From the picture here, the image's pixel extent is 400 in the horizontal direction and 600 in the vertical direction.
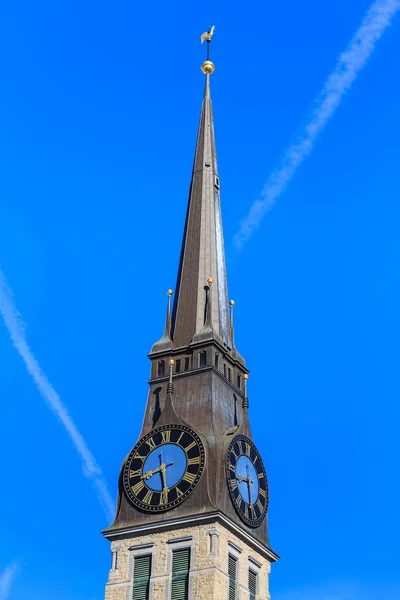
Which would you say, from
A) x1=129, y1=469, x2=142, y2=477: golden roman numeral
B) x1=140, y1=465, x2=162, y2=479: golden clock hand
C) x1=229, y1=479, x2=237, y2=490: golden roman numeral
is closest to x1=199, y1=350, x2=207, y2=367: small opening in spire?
x1=140, y1=465, x2=162, y2=479: golden clock hand

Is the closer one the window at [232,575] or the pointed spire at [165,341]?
the window at [232,575]

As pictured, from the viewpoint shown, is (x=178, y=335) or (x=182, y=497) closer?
(x=182, y=497)

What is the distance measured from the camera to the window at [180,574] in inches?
2975

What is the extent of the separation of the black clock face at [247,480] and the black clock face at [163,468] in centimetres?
194

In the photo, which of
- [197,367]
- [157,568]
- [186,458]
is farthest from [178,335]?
[157,568]

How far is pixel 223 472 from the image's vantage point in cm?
7856

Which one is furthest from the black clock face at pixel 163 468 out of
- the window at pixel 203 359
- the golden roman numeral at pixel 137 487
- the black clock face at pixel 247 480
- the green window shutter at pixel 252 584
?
the green window shutter at pixel 252 584

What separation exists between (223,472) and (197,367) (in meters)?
7.34

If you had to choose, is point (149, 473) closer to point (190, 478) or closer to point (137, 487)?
point (137, 487)

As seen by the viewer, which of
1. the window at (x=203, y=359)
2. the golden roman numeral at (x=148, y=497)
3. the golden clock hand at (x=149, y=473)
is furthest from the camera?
the window at (x=203, y=359)

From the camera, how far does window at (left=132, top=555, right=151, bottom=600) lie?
252ft

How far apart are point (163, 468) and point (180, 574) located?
5.76 meters

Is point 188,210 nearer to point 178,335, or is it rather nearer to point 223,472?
point 178,335

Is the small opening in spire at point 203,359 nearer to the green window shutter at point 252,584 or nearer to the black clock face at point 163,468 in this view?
the black clock face at point 163,468
